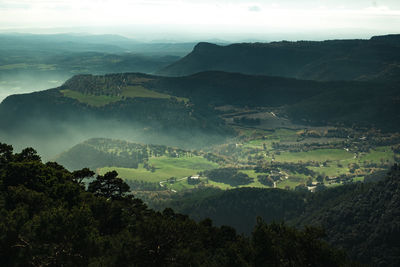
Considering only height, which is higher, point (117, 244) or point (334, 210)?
point (117, 244)

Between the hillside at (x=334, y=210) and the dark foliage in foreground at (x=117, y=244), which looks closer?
the dark foliage in foreground at (x=117, y=244)

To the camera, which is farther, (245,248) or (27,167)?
(27,167)

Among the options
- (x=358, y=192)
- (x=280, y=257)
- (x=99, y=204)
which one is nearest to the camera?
(x=280, y=257)

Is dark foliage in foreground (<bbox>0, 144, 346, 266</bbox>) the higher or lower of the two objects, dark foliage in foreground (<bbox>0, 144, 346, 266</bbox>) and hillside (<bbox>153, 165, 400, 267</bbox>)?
the higher

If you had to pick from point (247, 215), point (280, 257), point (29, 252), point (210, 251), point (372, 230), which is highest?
point (29, 252)

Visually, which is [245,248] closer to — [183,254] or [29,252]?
[183,254]

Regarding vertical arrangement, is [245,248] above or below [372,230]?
above

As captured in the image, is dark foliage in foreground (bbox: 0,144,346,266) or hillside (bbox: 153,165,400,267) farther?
hillside (bbox: 153,165,400,267)

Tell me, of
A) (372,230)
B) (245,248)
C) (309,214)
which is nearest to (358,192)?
(309,214)

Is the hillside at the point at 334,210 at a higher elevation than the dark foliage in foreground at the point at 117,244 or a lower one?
lower

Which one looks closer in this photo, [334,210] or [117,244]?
[117,244]

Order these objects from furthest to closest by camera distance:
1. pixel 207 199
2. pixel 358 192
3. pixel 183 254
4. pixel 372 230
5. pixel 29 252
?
pixel 207 199 < pixel 358 192 < pixel 372 230 < pixel 183 254 < pixel 29 252
